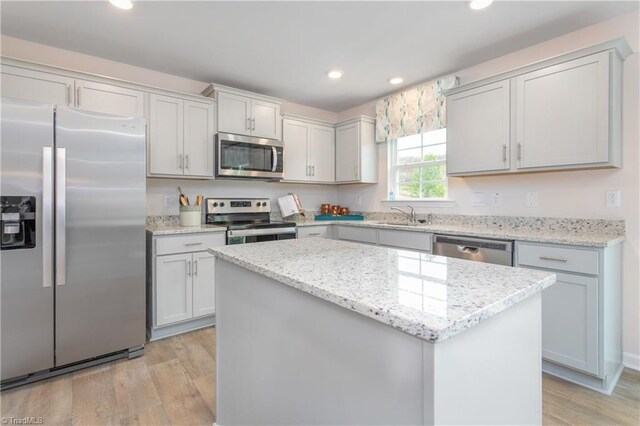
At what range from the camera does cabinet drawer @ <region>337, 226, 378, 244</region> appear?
10.9ft

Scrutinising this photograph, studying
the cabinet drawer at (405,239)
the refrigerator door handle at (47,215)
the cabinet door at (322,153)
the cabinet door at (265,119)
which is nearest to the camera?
the refrigerator door handle at (47,215)

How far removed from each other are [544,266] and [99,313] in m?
3.05

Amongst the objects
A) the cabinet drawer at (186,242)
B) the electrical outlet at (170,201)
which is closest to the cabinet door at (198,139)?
the electrical outlet at (170,201)

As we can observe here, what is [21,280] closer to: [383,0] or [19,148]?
[19,148]

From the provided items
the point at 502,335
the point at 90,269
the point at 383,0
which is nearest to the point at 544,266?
the point at 502,335

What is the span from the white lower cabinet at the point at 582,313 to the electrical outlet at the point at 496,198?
786 mm

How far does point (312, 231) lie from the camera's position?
3.60 m

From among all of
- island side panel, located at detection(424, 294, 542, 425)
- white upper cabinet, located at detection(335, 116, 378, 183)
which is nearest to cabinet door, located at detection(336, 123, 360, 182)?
white upper cabinet, located at detection(335, 116, 378, 183)

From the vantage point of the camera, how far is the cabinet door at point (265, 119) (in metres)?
3.44

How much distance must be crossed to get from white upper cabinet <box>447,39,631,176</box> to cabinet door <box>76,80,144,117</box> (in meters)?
2.79

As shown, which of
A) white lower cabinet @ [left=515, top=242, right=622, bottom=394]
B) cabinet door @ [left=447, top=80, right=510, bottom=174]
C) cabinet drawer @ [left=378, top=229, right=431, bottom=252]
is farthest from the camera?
cabinet drawer @ [left=378, top=229, right=431, bottom=252]

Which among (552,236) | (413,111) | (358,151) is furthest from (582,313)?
(358,151)

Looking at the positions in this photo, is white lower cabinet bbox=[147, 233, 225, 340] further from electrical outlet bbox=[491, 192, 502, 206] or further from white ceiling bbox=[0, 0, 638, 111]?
electrical outlet bbox=[491, 192, 502, 206]

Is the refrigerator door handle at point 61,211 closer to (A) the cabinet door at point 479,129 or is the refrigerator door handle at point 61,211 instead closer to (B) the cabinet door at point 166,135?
(B) the cabinet door at point 166,135
